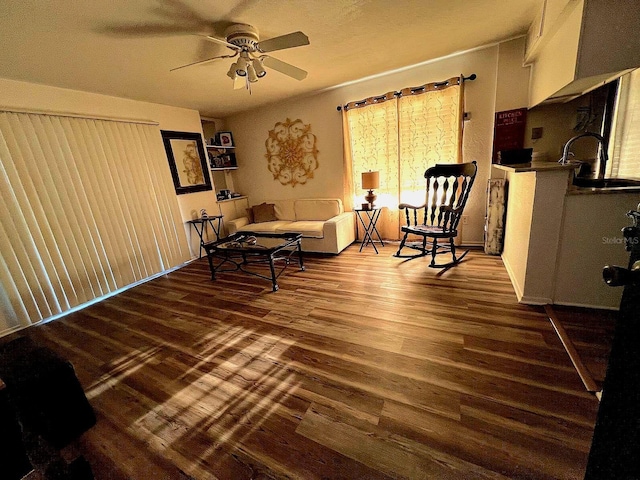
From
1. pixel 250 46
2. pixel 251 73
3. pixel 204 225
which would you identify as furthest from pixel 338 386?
pixel 204 225

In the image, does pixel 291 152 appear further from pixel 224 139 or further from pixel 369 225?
pixel 369 225

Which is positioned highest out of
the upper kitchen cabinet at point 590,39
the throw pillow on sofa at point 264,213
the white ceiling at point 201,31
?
the white ceiling at point 201,31

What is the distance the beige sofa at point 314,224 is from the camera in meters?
3.68

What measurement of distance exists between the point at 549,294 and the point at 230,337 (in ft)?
8.61

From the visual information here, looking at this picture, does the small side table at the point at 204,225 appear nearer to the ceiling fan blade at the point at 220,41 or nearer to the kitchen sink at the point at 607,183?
the ceiling fan blade at the point at 220,41

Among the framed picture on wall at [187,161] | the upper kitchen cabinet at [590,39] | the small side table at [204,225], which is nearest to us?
the upper kitchen cabinet at [590,39]

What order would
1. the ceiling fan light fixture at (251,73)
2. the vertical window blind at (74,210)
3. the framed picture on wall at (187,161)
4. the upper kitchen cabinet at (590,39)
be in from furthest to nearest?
the framed picture on wall at (187,161) < the vertical window blind at (74,210) < the ceiling fan light fixture at (251,73) < the upper kitchen cabinet at (590,39)

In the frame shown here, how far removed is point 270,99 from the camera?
4.00m

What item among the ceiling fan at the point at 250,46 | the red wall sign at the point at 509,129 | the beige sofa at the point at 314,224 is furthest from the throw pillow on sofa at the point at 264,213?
the red wall sign at the point at 509,129

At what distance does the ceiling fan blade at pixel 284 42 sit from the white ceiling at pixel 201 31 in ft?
0.70

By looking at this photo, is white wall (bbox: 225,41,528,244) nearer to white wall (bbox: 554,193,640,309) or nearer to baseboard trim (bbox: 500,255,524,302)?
baseboard trim (bbox: 500,255,524,302)

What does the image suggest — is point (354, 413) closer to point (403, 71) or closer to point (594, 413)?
point (594, 413)

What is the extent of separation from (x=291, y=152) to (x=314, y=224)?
1.49 metres

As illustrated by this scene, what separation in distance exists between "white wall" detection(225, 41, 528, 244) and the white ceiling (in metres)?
0.25
